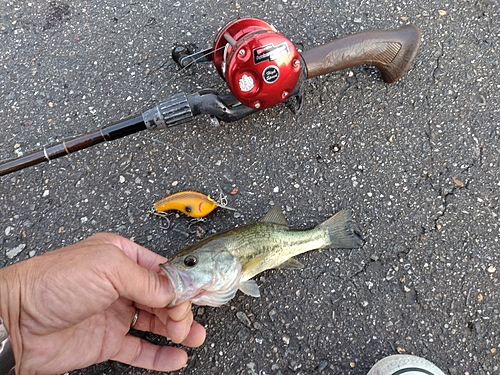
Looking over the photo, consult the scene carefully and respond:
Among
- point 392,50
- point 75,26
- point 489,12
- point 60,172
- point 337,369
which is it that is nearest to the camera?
point 337,369

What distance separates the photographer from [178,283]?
217 centimetres

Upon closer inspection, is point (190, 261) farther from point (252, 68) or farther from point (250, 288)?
point (252, 68)

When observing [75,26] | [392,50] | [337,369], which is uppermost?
[75,26]

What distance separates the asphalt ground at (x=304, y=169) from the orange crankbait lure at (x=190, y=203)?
12 centimetres

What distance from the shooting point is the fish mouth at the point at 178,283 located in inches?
85.0

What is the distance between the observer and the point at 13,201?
3.14 m

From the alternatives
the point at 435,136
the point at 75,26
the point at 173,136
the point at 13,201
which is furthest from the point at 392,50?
the point at 13,201

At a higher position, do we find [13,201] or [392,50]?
[392,50]

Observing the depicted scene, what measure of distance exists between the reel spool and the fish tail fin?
837mm

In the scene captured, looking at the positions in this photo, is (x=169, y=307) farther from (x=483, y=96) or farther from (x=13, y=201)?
(x=483, y=96)

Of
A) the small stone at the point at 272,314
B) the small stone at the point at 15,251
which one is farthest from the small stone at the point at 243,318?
the small stone at the point at 15,251

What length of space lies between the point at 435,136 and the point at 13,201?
10.1 feet

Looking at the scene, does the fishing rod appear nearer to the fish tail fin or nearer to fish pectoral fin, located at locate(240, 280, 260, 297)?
the fish tail fin

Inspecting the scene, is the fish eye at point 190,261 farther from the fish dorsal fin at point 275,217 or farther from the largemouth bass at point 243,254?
the fish dorsal fin at point 275,217
